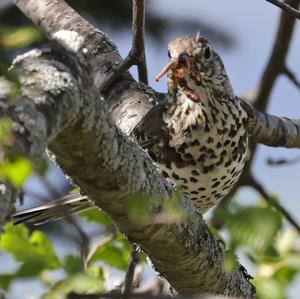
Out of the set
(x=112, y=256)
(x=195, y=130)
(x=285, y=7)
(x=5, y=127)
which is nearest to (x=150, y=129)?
(x=195, y=130)

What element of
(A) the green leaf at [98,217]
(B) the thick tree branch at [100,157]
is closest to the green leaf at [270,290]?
(B) the thick tree branch at [100,157]

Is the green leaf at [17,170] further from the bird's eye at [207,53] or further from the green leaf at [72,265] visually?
the bird's eye at [207,53]

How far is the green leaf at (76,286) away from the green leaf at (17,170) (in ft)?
0.72

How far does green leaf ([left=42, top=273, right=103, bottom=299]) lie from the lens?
6.41 feet

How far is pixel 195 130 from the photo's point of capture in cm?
456

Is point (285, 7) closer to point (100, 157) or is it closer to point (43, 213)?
point (100, 157)

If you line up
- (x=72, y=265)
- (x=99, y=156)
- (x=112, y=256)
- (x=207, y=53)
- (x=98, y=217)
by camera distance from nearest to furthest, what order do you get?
(x=72, y=265)
(x=99, y=156)
(x=98, y=217)
(x=112, y=256)
(x=207, y=53)

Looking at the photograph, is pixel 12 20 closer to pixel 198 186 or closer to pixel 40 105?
pixel 198 186

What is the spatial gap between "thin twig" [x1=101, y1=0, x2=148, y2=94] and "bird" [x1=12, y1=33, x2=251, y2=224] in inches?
5.3

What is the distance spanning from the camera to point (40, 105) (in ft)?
7.64

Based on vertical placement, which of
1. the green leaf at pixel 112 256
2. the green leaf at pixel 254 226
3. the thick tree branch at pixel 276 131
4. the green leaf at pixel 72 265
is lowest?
the green leaf at pixel 112 256

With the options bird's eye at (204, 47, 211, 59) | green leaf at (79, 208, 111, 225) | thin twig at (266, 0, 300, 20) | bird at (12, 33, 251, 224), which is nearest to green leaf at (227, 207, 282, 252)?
thin twig at (266, 0, 300, 20)

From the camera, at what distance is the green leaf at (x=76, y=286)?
1.95 m

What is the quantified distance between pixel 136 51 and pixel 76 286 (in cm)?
257
